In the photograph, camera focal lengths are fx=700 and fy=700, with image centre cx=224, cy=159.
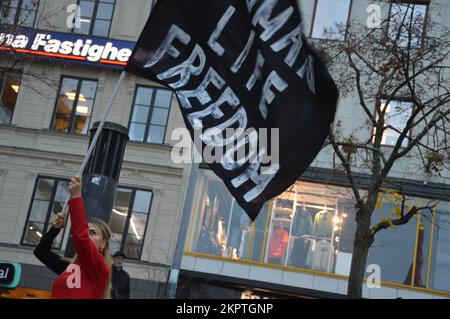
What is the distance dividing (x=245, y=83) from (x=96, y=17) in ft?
68.2

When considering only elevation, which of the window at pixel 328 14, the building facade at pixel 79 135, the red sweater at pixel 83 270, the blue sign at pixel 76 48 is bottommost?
the red sweater at pixel 83 270

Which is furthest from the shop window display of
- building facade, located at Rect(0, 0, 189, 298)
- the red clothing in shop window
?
building facade, located at Rect(0, 0, 189, 298)

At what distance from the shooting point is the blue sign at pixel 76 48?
24.9m

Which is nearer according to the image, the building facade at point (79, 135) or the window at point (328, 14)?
the building facade at point (79, 135)

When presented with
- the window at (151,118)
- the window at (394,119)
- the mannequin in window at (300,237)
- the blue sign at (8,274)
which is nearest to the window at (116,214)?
the window at (151,118)

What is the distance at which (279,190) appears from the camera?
230 inches

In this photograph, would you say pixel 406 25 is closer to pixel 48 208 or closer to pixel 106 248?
pixel 106 248

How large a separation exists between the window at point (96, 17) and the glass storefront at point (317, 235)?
7.04m

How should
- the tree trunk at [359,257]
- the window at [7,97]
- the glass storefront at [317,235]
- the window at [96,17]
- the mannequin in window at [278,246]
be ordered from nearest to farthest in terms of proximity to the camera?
the tree trunk at [359,257] → the glass storefront at [317,235] → the mannequin in window at [278,246] → the window at [7,97] → the window at [96,17]

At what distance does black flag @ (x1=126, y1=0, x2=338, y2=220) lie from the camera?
592cm

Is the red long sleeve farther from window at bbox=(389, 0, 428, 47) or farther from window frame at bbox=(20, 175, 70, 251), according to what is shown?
window frame at bbox=(20, 175, 70, 251)

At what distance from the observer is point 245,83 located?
6172 mm

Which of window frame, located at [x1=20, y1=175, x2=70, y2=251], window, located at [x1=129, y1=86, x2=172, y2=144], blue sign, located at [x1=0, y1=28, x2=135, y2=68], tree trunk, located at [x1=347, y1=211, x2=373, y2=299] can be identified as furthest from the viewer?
blue sign, located at [x1=0, y1=28, x2=135, y2=68]

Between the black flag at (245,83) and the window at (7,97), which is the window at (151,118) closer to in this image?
the window at (7,97)
